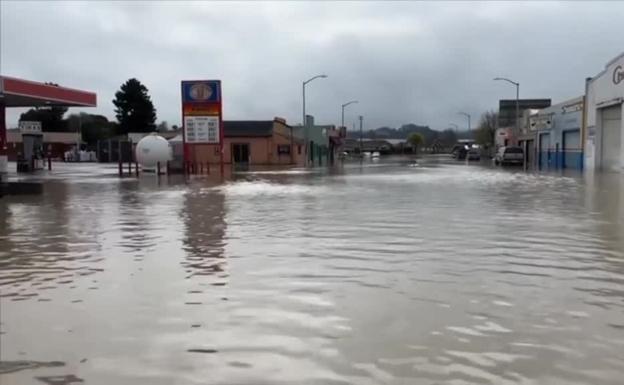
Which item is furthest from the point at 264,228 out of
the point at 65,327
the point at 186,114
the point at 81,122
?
the point at 81,122

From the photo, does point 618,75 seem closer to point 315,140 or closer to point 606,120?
point 606,120

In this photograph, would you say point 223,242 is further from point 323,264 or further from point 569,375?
point 569,375

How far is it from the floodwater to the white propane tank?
1025 inches

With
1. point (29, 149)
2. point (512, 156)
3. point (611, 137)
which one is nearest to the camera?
point (611, 137)

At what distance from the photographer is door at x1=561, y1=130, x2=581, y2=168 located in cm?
5458

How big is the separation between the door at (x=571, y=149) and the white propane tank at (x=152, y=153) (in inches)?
1332

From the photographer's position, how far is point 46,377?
4.88 meters

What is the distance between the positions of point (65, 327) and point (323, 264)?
13.3ft

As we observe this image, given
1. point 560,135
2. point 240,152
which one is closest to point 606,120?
point 560,135

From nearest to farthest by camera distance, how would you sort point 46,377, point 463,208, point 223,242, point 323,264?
point 46,377, point 323,264, point 223,242, point 463,208

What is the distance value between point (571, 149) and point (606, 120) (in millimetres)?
9735

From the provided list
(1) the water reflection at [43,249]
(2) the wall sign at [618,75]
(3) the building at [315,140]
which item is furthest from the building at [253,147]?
(1) the water reflection at [43,249]

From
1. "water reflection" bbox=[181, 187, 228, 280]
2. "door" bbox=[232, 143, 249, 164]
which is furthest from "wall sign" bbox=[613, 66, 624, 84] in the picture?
"door" bbox=[232, 143, 249, 164]

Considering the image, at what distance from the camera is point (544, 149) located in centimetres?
6781
